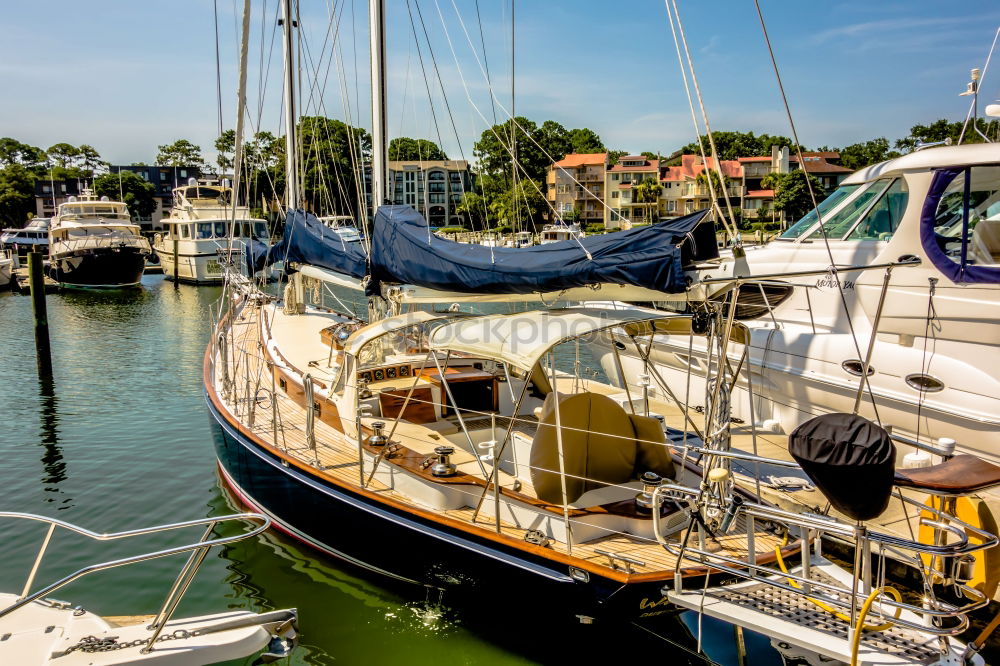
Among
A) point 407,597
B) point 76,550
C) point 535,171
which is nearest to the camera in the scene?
point 407,597

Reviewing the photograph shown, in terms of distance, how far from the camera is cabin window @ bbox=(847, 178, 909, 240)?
390 inches

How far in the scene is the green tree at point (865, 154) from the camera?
81.2m

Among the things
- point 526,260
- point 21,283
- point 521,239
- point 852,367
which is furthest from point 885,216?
point 21,283

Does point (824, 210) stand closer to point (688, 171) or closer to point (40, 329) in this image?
point (40, 329)

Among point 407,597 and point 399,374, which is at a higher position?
point 399,374

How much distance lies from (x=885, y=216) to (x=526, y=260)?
6828mm

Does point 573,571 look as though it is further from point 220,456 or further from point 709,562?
point 220,456

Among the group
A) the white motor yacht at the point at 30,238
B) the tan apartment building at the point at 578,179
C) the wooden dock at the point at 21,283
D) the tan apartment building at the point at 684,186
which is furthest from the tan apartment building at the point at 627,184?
the wooden dock at the point at 21,283

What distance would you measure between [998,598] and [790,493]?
6.44 ft

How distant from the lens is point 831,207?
1114 centimetres

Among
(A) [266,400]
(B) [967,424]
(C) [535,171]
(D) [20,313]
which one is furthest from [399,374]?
(C) [535,171]

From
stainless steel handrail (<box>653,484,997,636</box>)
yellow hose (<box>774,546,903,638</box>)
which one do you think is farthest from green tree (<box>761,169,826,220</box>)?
stainless steel handrail (<box>653,484,997,636</box>)

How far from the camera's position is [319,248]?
10969mm

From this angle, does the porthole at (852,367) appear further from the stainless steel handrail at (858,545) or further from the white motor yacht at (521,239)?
the white motor yacht at (521,239)
